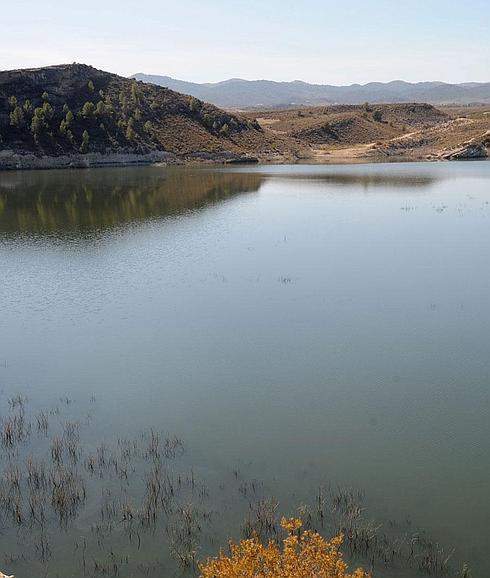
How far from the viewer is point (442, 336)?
68.8 ft

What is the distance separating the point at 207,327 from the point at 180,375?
4232 millimetres

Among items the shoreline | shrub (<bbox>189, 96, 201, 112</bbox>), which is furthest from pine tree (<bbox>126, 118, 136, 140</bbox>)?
shrub (<bbox>189, 96, 201, 112</bbox>)

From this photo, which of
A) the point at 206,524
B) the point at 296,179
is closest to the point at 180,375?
the point at 206,524

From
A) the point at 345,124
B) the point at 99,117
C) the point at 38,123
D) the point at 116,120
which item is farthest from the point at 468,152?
Answer: the point at 38,123

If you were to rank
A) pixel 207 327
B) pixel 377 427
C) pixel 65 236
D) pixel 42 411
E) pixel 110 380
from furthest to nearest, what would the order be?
pixel 65 236
pixel 207 327
pixel 110 380
pixel 42 411
pixel 377 427

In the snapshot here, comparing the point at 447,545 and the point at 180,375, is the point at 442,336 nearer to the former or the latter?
the point at 180,375

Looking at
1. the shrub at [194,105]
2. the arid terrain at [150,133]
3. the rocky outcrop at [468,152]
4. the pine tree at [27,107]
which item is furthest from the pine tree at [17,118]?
the rocky outcrop at [468,152]

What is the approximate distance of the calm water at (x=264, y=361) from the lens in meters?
12.1

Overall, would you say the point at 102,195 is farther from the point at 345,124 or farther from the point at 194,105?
the point at 345,124

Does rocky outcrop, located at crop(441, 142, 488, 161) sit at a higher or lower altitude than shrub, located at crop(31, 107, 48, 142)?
lower

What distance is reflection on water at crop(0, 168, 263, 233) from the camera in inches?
1838

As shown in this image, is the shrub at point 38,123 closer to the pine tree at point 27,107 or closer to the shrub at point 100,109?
the pine tree at point 27,107

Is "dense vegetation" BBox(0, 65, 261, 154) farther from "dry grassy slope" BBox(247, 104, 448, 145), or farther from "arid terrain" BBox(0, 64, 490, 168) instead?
"dry grassy slope" BBox(247, 104, 448, 145)

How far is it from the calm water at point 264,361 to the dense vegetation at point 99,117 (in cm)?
5281
